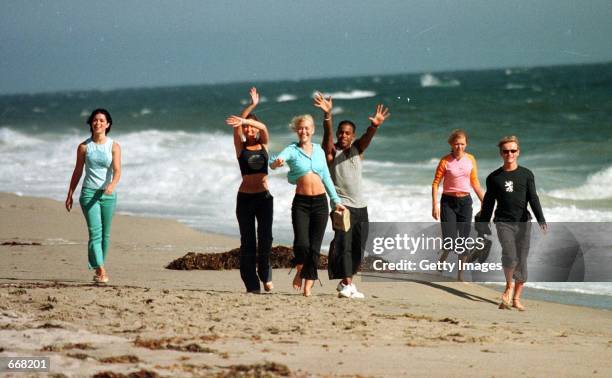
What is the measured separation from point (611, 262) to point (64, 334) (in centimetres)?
686

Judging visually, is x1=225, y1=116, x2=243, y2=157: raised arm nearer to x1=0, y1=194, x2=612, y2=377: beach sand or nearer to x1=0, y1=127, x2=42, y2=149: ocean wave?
x1=0, y1=194, x2=612, y2=377: beach sand

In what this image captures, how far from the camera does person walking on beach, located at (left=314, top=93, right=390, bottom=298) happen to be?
8898mm

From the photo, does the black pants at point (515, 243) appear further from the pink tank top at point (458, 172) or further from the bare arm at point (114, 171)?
the bare arm at point (114, 171)

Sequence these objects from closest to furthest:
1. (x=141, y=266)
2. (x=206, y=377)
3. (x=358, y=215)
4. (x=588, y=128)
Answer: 1. (x=206, y=377)
2. (x=358, y=215)
3. (x=141, y=266)
4. (x=588, y=128)

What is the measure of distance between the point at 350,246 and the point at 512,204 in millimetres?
1396

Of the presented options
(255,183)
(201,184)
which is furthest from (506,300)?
(201,184)

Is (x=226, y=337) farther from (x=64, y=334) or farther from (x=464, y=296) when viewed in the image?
(x=464, y=296)

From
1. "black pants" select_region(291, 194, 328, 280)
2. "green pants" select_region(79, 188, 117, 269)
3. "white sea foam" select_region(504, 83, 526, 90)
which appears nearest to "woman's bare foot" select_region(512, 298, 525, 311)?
"black pants" select_region(291, 194, 328, 280)

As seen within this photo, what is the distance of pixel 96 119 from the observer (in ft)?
30.2

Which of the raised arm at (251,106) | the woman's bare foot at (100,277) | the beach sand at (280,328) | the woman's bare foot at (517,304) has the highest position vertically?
the raised arm at (251,106)

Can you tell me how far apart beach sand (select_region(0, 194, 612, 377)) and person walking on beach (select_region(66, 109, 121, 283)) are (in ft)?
1.87

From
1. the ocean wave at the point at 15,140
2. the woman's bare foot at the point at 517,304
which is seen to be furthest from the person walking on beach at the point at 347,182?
the ocean wave at the point at 15,140

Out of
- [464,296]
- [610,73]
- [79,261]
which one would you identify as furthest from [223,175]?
[610,73]

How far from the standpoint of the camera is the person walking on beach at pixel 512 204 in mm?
8828
